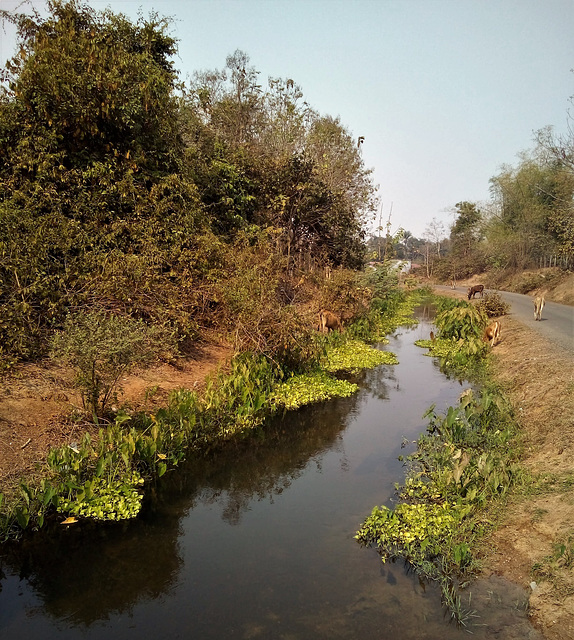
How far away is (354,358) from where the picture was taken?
42.6ft

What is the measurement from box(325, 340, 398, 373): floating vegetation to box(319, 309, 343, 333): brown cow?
696 mm

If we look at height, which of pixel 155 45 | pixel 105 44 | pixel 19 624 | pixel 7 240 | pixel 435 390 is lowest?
pixel 19 624

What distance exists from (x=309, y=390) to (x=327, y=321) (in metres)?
4.58

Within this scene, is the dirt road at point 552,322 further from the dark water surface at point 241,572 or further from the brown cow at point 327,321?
the dark water surface at point 241,572

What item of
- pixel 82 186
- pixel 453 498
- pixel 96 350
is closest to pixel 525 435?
pixel 453 498

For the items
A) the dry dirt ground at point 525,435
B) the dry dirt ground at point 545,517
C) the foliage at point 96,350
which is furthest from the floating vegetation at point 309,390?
the dry dirt ground at point 545,517

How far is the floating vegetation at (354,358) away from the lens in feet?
40.3

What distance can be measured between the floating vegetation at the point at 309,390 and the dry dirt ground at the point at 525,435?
5.49ft

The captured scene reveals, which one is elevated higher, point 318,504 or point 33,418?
point 33,418

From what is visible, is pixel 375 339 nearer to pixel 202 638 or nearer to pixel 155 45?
pixel 155 45

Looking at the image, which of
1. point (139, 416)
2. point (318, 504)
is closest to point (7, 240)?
point (139, 416)

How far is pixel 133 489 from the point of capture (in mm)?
5648

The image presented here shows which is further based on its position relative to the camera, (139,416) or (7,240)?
(7,240)

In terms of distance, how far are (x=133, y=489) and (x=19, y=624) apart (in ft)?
6.33
